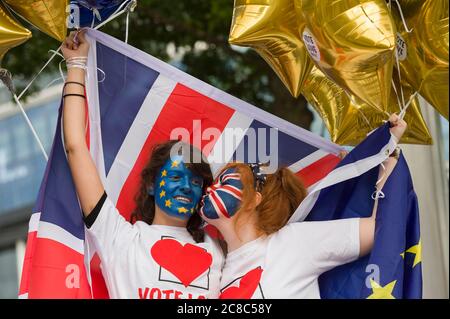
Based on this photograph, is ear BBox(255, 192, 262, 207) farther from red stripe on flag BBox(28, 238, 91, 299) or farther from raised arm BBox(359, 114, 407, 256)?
red stripe on flag BBox(28, 238, 91, 299)

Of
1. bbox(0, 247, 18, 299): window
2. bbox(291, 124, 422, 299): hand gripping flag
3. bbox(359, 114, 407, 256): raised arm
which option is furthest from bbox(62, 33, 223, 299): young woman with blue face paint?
bbox(0, 247, 18, 299): window

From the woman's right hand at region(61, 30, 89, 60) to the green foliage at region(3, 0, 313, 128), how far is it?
9.91 ft

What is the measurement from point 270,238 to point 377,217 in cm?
42

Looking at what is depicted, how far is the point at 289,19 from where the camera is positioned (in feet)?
14.5

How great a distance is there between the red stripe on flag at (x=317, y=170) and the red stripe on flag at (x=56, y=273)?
1.04 m

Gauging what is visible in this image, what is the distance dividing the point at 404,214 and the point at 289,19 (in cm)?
88

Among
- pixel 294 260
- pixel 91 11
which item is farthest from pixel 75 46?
pixel 294 260

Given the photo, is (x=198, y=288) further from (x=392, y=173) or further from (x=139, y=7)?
(x=139, y=7)

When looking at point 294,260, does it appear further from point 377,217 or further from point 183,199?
point 183,199

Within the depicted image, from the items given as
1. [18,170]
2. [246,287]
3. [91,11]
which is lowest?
[246,287]

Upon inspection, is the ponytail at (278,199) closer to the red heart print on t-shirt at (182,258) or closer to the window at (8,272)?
the red heart print on t-shirt at (182,258)

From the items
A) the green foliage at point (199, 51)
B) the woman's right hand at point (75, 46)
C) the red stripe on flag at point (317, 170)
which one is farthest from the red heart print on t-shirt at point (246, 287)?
the green foliage at point (199, 51)

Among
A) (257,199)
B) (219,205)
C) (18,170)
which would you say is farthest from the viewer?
(18,170)

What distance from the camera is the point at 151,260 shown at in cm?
435
